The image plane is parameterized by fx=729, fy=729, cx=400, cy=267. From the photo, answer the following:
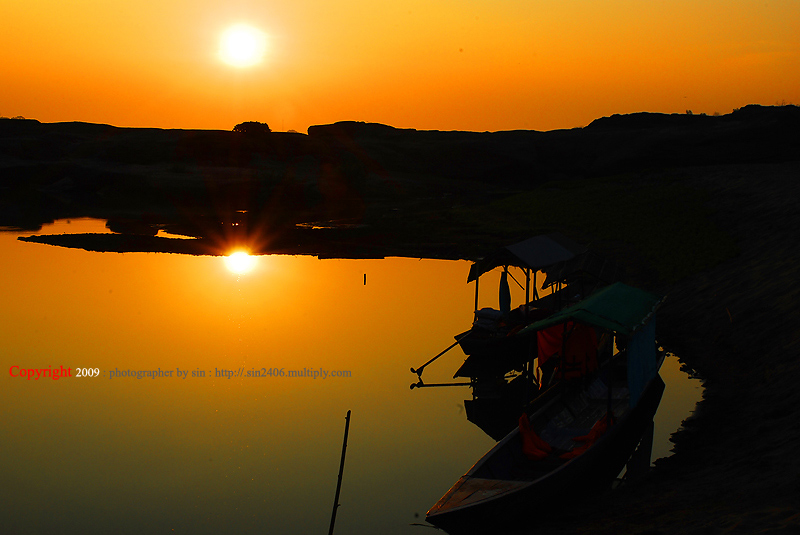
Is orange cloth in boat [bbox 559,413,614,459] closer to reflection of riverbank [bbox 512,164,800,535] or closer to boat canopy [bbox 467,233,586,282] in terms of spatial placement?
reflection of riverbank [bbox 512,164,800,535]

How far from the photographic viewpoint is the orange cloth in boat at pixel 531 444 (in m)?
13.9

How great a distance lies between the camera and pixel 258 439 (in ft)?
54.1

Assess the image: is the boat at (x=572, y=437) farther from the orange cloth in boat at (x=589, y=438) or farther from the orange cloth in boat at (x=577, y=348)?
the orange cloth in boat at (x=577, y=348)

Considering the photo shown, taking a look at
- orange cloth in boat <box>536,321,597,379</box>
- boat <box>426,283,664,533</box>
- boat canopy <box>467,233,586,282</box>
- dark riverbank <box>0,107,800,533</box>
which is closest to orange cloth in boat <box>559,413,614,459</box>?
boat <box>426,283,664,533</box>

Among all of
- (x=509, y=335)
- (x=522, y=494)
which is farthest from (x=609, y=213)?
(x=522, y=494)

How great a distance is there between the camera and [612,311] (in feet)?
52.5

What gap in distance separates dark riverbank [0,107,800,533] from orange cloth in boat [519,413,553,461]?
1493mm

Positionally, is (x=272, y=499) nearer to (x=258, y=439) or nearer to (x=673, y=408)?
(x=258, y=439)

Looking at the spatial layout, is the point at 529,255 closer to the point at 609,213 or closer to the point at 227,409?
the point at 227,409

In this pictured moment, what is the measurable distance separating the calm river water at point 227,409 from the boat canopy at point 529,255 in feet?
10.4

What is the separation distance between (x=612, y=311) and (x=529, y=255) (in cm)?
807

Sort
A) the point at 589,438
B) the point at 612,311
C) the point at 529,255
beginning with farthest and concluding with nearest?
the point at 529,255
the point at 612,311
the point at 589,438

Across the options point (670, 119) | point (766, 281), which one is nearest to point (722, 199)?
point (766, 281)

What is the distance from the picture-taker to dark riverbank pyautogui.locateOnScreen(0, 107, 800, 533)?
13.5 m
